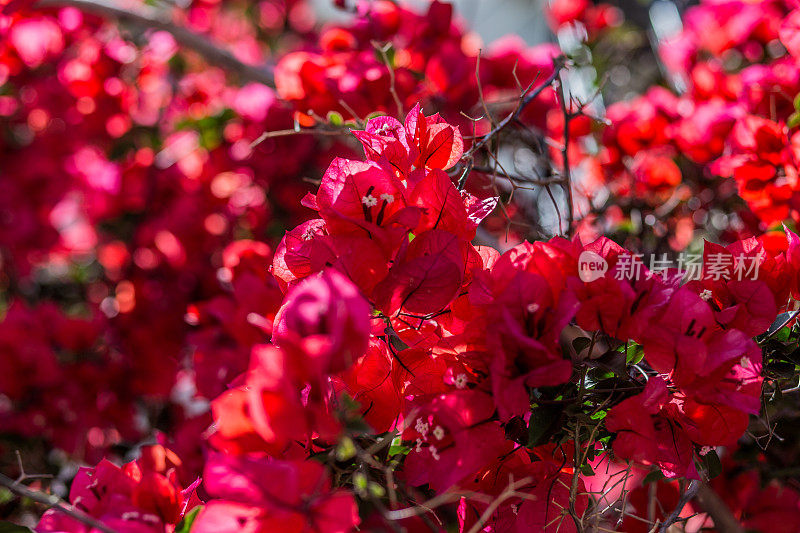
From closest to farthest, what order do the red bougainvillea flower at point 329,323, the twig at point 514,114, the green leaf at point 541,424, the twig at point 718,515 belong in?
the red bougainvillea flower at point 329,323 < the green leaf at point 541,424 < the twig at point 514,114 < the twig at point 718,515

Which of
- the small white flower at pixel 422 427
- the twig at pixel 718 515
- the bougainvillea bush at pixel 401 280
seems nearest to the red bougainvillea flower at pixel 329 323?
the bougainvillea bush at pixel 401 280

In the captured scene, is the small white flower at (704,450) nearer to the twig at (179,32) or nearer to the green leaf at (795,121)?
the green leaf at (795,121)

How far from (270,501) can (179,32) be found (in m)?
0.91

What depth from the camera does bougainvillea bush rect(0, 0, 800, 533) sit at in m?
0.42

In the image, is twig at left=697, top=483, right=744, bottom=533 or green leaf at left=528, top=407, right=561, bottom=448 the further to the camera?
twig at left=697, top=483, right=744, bottom=533

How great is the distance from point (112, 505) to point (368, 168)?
11.8 inches

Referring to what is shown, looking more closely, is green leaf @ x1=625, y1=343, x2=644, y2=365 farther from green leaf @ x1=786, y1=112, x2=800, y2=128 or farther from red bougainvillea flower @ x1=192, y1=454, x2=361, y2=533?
green leaf @ x1=786, y1=112, x2=800, y2=128

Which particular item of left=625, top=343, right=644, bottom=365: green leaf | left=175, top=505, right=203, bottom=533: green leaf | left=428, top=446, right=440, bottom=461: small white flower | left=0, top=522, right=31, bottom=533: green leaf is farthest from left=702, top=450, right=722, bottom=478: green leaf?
left=0, top=522, right=31, bottom=533: green leaf

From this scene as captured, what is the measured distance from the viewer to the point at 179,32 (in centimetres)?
104

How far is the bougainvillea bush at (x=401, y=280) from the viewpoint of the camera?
420mm

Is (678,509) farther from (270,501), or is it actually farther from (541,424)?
(270,501)

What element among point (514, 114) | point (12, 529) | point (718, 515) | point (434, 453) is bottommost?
point (718, 515)

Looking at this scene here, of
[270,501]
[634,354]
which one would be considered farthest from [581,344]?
[270,501]

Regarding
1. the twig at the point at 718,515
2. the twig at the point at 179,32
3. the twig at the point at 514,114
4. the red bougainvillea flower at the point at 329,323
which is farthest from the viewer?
the twig at the point at 179,32
